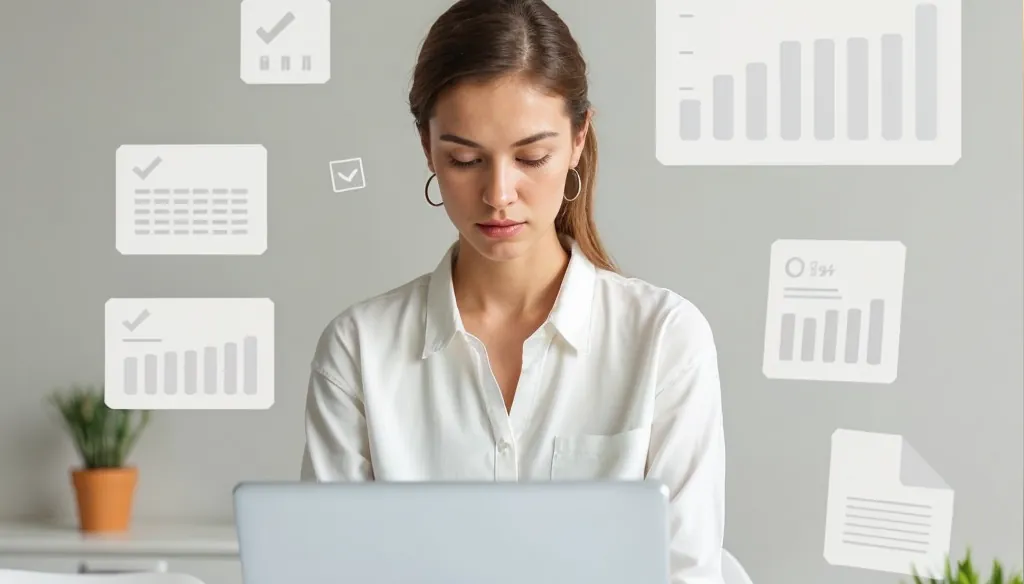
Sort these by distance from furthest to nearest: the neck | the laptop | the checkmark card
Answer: the checkmark card, the neck, the laptop

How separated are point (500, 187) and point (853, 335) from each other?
173cm

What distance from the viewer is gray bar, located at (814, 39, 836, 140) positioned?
9.37ft

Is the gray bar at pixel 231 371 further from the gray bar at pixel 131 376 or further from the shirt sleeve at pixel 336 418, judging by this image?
the shirt sleeve at pixel 336 418

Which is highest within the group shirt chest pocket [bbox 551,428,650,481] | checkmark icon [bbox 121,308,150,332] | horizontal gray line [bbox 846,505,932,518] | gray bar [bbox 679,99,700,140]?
gray bar [bbox 679,99,700,140]

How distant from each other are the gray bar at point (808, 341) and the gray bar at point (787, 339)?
27mm

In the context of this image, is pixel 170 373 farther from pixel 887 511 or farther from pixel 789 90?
pixel 887 511

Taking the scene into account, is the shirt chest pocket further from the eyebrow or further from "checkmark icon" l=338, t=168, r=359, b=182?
"checkmark icon" l=338, t=168, r=359, b=182

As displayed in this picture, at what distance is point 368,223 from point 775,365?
1019mm

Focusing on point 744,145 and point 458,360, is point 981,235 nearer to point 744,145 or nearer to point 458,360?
point 744,145

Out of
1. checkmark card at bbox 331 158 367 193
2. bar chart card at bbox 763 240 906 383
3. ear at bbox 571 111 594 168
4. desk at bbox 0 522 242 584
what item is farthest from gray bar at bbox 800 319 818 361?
ear at bbox 571 111 594 168

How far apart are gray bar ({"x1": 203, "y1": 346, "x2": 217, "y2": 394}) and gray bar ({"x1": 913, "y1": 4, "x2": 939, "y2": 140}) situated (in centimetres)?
176

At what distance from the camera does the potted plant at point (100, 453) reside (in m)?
2.81

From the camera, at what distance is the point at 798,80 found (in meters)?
2.87

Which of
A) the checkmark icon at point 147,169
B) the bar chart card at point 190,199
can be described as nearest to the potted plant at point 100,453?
the bar chart card at point 190,199
